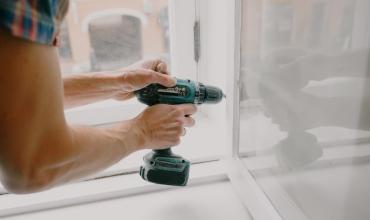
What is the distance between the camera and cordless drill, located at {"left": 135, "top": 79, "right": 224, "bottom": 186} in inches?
29.7

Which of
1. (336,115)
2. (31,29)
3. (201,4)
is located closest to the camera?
(31,29)

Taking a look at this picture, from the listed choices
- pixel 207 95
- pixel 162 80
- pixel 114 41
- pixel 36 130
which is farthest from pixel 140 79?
pixel 114 41

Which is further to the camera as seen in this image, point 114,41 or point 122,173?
point 114,41

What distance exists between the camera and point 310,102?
0.55 metres

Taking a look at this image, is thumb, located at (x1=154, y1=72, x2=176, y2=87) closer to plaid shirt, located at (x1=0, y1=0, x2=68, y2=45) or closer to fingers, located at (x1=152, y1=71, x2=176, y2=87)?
fingers, located at (x1=152, y1=71, x2=176, y2=87)

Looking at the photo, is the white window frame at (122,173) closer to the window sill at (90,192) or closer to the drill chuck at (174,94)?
the window sill at (90,192)

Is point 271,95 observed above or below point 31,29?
below

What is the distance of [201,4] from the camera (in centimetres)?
104

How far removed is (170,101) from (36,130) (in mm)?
361

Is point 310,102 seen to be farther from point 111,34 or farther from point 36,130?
point 111,34

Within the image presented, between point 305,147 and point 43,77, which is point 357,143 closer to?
point 305,147

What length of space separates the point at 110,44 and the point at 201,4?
11.7 inches

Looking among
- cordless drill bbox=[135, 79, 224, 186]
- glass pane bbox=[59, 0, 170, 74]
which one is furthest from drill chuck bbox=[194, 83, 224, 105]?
glass pane bbox=[59, 0, 170, 74]

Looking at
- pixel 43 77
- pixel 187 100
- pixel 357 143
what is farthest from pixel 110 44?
pixel 357 143
